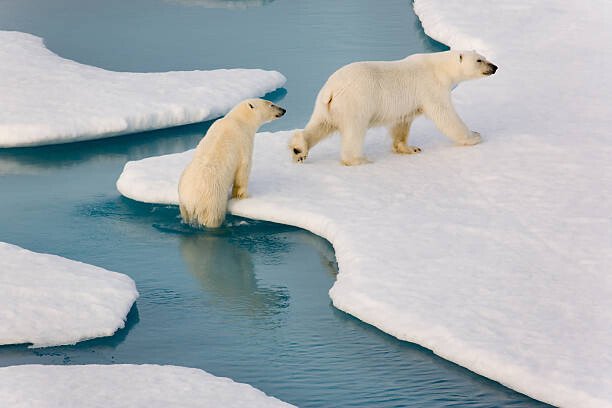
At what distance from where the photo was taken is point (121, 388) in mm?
5324

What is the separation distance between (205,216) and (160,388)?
2320 mm

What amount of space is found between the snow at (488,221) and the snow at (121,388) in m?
1.08

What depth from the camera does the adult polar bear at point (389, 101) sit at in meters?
8.20

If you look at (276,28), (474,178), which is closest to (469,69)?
(474,178)

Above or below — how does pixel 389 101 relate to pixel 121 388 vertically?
above

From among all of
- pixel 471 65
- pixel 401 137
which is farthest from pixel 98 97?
pixel 471 65

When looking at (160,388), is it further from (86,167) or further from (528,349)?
(86,167)

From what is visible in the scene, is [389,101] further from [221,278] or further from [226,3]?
[226,3]

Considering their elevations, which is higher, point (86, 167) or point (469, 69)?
point (469, 69)

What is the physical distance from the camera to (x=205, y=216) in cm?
754

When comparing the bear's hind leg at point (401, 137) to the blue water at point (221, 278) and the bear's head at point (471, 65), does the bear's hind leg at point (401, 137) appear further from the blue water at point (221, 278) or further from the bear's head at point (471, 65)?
the blue water at point (221, 278)

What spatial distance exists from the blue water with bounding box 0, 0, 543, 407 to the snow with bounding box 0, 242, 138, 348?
0.26 feet

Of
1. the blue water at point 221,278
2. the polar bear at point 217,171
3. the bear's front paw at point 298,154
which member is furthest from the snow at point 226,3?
the polar bear at point 217,171

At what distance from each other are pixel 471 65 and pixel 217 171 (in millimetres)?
2262
